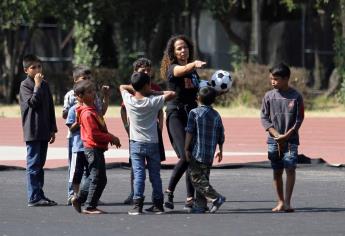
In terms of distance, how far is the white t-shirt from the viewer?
1184 centimetres

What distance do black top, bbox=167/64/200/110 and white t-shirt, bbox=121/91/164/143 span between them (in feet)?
1.44

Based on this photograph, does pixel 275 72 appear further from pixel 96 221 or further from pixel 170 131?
pixel 96 221

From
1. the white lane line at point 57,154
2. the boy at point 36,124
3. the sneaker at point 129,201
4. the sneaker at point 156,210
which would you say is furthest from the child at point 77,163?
the white lane line at point 57,154

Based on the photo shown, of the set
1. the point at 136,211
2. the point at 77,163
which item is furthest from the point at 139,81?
the point at 136,211

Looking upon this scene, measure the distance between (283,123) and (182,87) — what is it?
3.69 feet

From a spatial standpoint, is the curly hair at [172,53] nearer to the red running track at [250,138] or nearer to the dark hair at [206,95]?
the dark hair at [206,95]

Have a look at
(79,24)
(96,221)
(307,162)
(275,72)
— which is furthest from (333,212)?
(79,24)

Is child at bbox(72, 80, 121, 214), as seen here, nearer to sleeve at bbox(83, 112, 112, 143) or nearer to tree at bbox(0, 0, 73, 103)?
sleeve at bbox(83, 112, 112, 143)

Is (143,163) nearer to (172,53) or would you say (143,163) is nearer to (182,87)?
(182,87)

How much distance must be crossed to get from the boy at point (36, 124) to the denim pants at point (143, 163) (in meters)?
1.27

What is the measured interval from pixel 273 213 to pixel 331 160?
6.39 meters

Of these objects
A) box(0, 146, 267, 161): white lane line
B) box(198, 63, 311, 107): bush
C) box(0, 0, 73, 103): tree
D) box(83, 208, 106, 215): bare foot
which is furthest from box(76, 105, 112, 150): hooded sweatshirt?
box(0, 0, 73, 103): tree

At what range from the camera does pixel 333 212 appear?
1191 centimetres

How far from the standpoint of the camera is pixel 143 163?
39.0 feet
